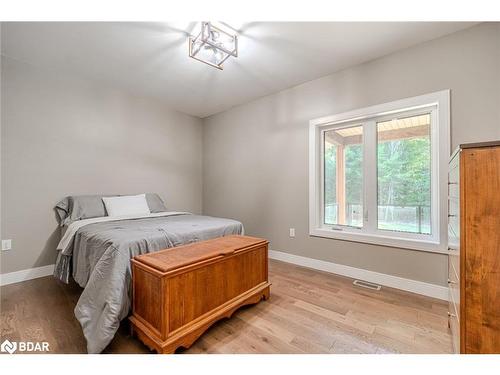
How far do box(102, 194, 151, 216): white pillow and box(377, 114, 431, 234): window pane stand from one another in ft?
9.55

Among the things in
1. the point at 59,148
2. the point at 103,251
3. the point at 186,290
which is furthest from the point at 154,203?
the point at 186,290

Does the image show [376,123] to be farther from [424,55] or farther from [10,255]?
[10,255]

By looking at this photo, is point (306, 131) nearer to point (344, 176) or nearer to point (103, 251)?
point (344, 176)

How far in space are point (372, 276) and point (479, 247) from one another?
162 centimetres

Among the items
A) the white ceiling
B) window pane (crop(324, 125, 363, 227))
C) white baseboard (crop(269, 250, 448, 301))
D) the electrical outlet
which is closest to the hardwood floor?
white baseboard (crop(269, 250, 448, 301))

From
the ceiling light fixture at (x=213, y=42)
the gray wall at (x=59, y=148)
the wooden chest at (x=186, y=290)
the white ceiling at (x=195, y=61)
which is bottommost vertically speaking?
the wooden chest at (x=186, y=290)

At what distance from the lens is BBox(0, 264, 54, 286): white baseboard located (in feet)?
7.82

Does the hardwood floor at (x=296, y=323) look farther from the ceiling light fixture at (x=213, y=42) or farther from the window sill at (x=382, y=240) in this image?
the ceiling light fixture at (x=213, y=42)

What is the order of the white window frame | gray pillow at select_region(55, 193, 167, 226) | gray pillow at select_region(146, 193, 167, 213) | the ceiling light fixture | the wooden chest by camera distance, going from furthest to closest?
gray pillow at select_region(146, 193, 167, 213) → gray pillow at select_region(55, 193, 167, 226) → the white window frame → the ceiling light fixture → the wooden chest

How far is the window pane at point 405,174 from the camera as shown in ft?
7.41

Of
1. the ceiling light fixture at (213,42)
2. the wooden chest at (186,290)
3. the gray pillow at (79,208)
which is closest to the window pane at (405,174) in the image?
the wooden chest at (186,290)

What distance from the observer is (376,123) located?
2.53 meters

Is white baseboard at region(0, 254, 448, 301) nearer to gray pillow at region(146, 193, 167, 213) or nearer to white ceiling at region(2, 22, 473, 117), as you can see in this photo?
gray pillow at region(146, 193, 167, 213)

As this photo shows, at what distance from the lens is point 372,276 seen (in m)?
2.43
